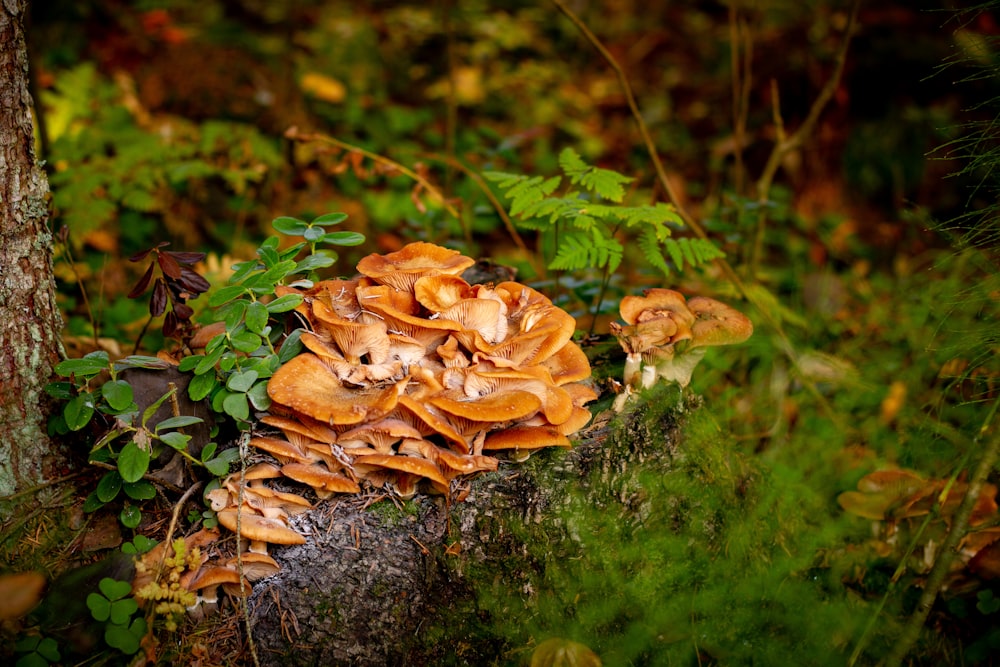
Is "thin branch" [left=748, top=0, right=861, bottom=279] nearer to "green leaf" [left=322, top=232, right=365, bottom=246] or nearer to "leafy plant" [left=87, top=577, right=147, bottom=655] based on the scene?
"green leaf" [left=322, top=232, right=365, bottom=246]

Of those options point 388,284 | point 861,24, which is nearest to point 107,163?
point 388,284

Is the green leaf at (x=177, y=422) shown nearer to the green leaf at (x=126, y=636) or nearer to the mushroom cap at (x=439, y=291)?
the green leaf at (x=126, y=636)

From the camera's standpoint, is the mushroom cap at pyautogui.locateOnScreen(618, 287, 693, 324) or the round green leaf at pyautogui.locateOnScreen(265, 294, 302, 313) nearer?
the round green leaf at pyautogui.locateOnScreen(265, 294, 302, 313)

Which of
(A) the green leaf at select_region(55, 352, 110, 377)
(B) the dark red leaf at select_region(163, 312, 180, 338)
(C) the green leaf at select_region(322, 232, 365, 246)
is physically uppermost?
(C) the green leaf at select_region(322, 232, 365, 246)

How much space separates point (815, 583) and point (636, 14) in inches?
449

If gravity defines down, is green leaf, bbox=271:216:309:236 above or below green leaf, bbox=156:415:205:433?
above

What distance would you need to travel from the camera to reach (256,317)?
9.99 feet

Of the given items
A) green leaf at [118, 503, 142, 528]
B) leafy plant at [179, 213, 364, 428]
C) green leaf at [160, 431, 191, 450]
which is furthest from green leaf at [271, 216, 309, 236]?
green leaf at [118, 503, 142, 528]

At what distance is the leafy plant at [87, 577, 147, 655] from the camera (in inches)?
108

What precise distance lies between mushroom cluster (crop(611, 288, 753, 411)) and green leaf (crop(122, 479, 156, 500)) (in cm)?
225

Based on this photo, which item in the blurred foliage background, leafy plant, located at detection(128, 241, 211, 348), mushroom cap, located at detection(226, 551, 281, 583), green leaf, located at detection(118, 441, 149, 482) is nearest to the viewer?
green leaf, located at detection(118, 441, 149, 482)

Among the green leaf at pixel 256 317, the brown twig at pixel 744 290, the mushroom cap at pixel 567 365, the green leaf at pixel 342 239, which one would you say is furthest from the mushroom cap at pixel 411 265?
the brown twig at pixel 744 290

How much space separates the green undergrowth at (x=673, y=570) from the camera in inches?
127

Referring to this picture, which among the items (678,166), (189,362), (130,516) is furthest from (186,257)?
(678,166)
